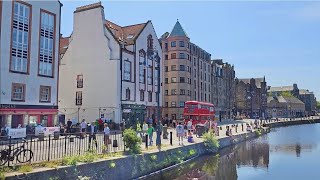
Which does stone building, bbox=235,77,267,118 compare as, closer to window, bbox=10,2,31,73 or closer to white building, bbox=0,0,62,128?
white building, bbox=0,0,62,128

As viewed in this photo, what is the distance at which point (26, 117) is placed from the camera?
36.5 meters

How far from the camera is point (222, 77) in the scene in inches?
4060

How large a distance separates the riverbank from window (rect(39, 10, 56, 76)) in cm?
2025

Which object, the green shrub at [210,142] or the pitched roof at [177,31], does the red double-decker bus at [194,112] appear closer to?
the green shrub at [210,142]

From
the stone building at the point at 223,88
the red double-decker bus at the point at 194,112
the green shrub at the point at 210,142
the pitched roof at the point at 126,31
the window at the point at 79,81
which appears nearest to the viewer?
the green shrub at the point at 210,142

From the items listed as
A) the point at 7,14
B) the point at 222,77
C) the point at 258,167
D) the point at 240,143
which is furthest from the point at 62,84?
the point at 222,77

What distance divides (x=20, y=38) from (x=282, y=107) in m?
151

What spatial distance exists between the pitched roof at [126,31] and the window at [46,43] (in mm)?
10993

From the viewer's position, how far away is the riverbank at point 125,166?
1539 centimetres

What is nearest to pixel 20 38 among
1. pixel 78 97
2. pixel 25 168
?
pixel 78 97

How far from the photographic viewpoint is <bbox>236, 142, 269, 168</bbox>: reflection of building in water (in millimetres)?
33031

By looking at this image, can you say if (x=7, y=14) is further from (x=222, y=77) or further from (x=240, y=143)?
(x=222, y=77)

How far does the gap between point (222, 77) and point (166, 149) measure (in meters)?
79.6

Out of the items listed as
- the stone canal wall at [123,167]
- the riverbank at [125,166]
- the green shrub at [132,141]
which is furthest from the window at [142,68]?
the green shrub at [132,141]
